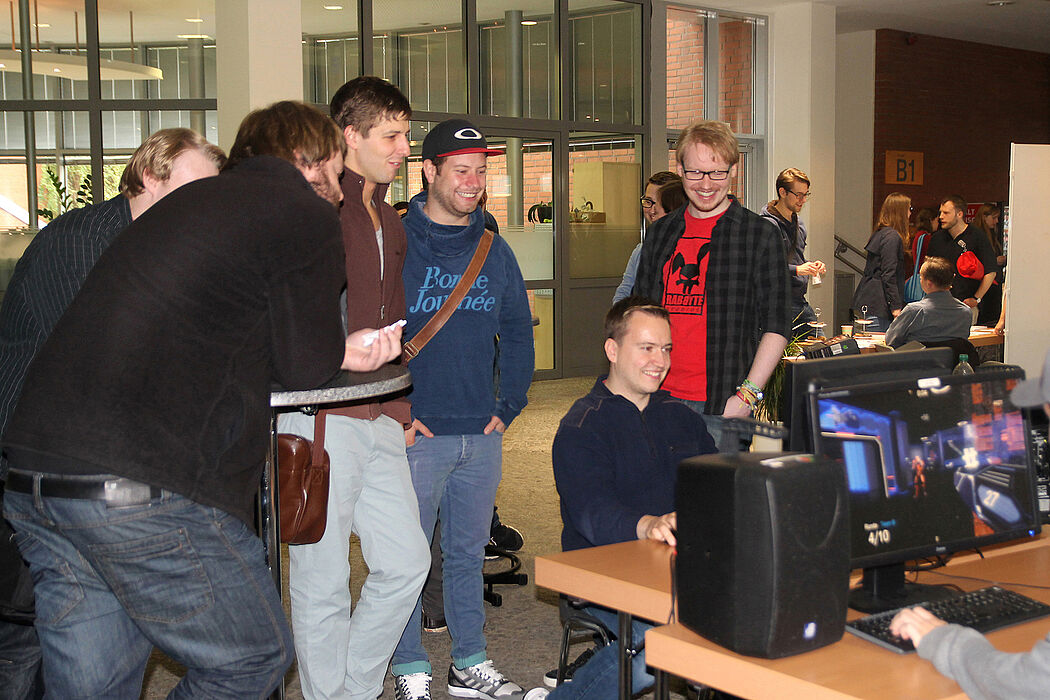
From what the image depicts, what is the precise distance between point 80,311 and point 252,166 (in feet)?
1.34

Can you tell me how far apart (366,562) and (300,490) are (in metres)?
0.41

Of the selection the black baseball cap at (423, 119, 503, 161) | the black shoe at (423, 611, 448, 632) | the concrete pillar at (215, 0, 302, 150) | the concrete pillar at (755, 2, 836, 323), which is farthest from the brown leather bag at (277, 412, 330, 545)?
the concrete pillar at (755, 2, 836, 323)

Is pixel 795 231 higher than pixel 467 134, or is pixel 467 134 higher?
pixel 467 134

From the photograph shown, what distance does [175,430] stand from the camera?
1.76 meters

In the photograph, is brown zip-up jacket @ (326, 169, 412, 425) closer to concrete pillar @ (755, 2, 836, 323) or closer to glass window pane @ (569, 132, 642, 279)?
glass window pane @ (569, 132, 642, 279)

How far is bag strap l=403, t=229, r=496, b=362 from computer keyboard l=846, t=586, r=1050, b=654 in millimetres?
1632

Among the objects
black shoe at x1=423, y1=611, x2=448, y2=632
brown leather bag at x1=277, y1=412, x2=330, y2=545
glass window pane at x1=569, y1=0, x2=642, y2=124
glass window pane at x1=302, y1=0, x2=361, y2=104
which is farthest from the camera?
glass window pane at x1=569, y1=0, x2=642, y2=124

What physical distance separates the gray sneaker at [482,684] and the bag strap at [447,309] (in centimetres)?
99

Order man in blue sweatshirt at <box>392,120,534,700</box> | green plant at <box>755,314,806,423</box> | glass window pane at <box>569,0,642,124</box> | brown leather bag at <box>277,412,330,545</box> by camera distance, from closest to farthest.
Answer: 1. brown leather bag at <box>277,412,330,545</box>
2. man in blue sweatshirt at <box>392,120,534,700</box>
3. green plant at <box>755,314,806,423</box>
4. glass window pane at <box>569,0,642,124</box>

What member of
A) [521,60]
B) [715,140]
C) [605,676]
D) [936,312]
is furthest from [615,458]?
[521,60]

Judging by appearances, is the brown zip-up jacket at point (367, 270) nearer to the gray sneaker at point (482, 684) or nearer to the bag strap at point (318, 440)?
the bag strap at point (318, 440)

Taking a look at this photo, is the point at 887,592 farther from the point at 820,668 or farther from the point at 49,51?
the point at 49,51

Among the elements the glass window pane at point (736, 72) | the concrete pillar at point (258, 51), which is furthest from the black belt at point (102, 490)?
the glass window pane at point (736, 72)

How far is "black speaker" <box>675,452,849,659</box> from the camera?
1.65 meters
